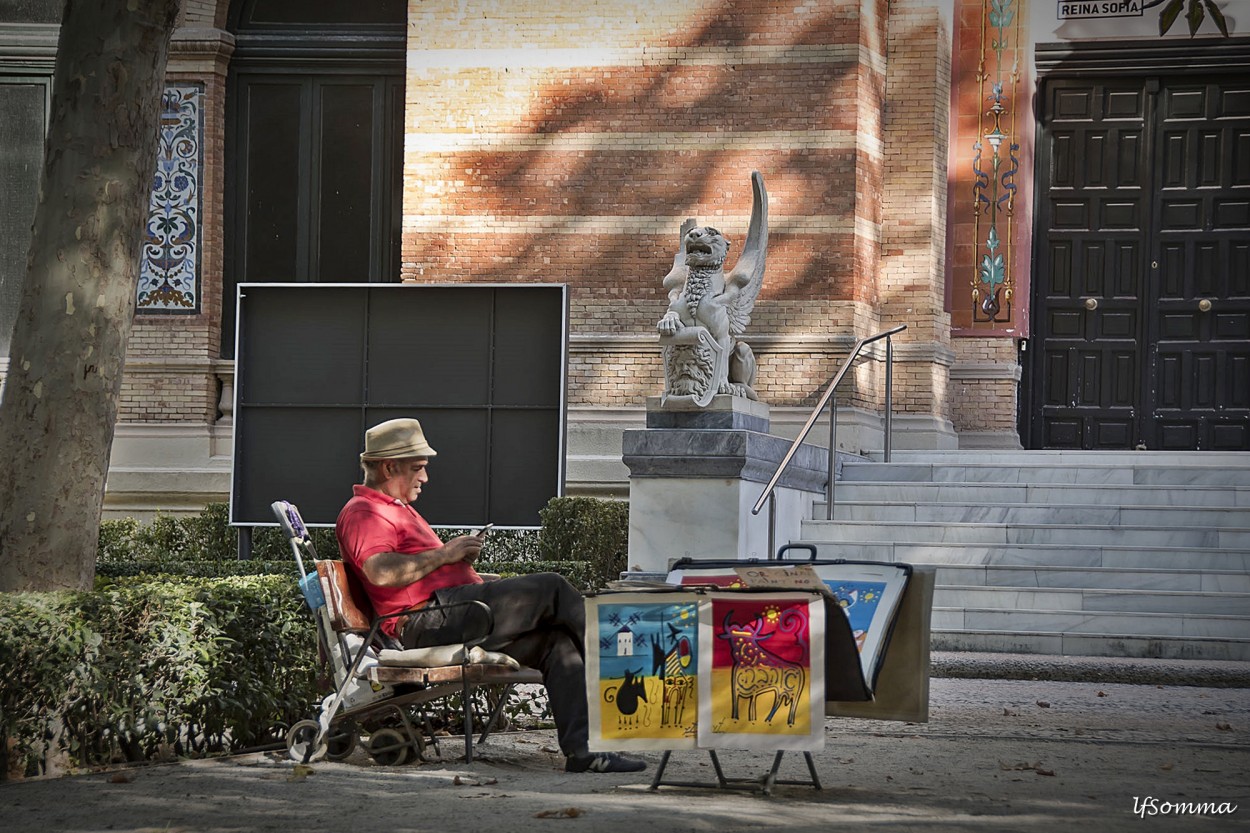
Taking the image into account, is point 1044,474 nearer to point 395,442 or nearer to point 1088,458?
point 1088,458

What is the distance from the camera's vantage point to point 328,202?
1995cm

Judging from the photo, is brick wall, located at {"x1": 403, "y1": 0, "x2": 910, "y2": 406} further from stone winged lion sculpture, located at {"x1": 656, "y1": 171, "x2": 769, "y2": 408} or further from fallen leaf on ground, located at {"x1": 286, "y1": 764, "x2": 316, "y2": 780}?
fallen leaf on ground, located at {"x1": 286, "y1": 764, "x2": 316, "y2": 780}

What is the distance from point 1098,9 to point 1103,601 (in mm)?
8869

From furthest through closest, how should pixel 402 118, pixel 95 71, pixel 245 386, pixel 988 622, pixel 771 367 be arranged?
pixel 402 118 < pixel 771 367 < pixel 245 386 < pixel 988 622 < pixel 95 71

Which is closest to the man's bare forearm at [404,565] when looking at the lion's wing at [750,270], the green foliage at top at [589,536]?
the lion's wing at [750,270]

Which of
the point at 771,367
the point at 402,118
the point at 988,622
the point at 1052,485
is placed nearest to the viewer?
the point at 988,622

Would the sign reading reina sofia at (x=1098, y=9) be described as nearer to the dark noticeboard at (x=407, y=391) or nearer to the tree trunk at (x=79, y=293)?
the dark noticeboard at (x=407, y=391)

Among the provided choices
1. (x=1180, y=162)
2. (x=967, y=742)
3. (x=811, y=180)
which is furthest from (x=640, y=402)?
(x=967, y=742)

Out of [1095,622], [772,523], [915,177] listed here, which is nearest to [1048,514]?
[1095,622]

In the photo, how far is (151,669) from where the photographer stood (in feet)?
23.6

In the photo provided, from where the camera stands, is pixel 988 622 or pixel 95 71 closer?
pixel 95 71

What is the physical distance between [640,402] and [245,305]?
5673 mm

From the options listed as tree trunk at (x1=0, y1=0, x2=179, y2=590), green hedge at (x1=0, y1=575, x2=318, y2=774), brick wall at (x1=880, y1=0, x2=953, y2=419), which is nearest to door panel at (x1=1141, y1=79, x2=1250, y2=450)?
brick wall at (x1=880, y1=0, x2=953, y2=419)

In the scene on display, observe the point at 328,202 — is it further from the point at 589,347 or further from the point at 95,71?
the point at 95,71
